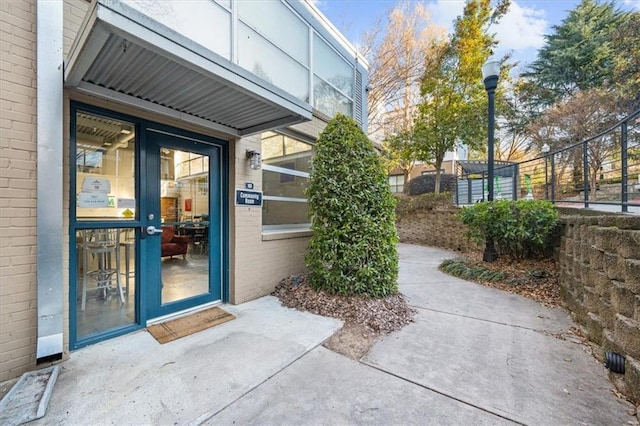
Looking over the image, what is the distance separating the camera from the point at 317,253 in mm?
4242

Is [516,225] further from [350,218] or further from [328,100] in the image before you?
[328,100]

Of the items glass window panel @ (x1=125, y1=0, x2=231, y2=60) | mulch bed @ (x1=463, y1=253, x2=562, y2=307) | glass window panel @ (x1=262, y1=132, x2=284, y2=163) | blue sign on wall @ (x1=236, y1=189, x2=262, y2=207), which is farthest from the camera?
glass window panel @ (x1=262, y1=132, x2=284, y2=163)

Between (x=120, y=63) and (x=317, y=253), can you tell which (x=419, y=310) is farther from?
(x=120, y=63)

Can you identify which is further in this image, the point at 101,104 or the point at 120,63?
the point at 101,104

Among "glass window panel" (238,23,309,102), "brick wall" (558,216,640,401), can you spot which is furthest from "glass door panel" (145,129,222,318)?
"brick wall" (558,216,640,401)

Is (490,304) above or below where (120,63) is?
below

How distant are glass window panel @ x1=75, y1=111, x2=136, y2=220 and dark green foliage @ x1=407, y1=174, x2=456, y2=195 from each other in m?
13.1

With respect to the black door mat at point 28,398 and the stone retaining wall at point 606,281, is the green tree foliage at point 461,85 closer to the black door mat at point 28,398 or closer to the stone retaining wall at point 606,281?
the stone retaining wall at point 606,281

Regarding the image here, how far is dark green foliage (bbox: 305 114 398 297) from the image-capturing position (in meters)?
4.07

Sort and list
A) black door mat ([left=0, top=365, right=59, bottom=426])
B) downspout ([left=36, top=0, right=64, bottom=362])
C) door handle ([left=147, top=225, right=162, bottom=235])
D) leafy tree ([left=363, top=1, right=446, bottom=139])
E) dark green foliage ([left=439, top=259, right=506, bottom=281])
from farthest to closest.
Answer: leafy tree ([left=363, top=1, right=446, bottom=139]) → dark green foliage ([left=439, top=259, right=506, bottom=281]) → door handle ([left=147, top=225, right=162, bottom=235]) → downspout ([left=36, top=0, right=64, bottom=362]) → black door mat ([left=0, top=365, right=59, bottom=426])

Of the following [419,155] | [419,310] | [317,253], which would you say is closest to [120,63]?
[317,253]

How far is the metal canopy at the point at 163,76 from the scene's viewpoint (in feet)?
6.13

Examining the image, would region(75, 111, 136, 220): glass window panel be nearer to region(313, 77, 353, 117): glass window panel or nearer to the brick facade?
the brick facade

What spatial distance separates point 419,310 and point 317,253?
1648 millimetres
